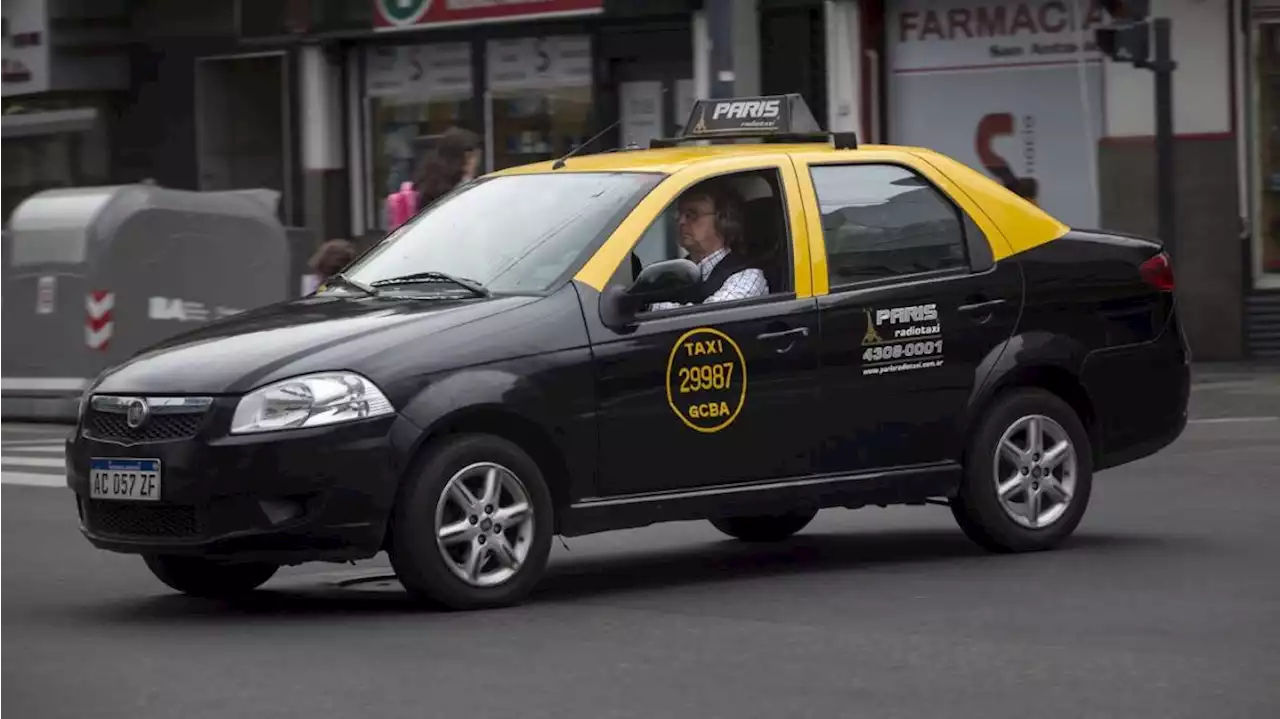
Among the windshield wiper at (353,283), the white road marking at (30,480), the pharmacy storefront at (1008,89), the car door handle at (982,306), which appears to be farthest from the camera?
the pharmacy storefront at (1008,89)

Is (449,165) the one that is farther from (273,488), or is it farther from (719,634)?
(719,634)

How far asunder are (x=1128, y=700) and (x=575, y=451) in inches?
107

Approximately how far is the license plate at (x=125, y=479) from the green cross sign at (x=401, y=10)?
61.2 ft

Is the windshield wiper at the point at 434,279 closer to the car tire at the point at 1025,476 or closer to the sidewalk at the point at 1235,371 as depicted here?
the car tire at the point at 1025,476

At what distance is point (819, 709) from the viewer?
694 cm

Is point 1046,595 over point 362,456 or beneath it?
beneath

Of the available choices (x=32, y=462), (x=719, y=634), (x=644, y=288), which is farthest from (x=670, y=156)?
(x=32, y=462)

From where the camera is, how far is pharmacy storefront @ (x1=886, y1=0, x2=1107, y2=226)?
915 inches

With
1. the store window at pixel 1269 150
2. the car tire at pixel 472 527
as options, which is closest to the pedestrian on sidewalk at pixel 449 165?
the car tire at pixel 472 527

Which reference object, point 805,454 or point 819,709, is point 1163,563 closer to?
point 805,454

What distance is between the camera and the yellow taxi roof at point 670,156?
997cm

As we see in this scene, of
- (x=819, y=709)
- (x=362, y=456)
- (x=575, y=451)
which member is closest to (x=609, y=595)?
(x=575, y=451)

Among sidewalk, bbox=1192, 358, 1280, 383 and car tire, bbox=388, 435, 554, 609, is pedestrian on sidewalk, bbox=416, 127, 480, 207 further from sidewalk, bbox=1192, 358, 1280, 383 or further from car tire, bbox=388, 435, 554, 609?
sidewalk, bbox=1192, 358, 1280, 383

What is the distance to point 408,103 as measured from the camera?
28.1 m
